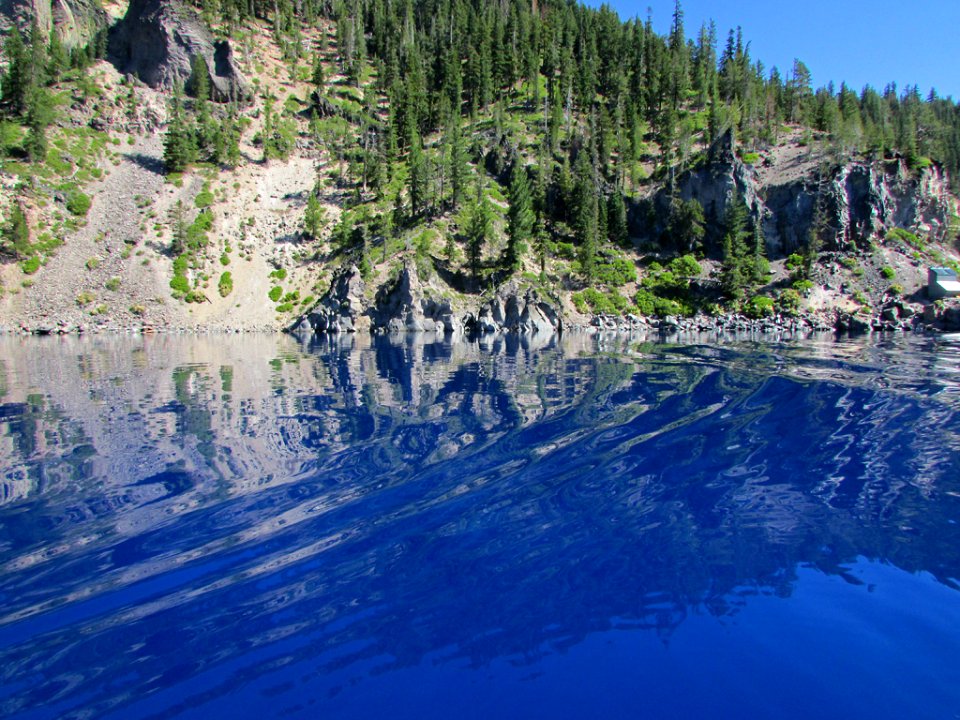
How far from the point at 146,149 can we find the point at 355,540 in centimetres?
10935

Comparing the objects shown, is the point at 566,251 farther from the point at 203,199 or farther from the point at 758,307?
the point at 203,199

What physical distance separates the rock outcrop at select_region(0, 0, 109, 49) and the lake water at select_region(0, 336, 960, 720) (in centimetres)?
14820

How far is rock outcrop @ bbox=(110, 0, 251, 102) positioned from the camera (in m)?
106

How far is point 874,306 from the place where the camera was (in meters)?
68.8

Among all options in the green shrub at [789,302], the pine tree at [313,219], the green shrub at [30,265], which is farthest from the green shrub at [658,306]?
the green shrub at [30,265]

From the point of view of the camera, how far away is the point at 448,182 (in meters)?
88.9

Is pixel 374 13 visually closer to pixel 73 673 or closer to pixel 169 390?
pixel 169 390

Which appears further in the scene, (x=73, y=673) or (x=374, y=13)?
(x=374, y=13)

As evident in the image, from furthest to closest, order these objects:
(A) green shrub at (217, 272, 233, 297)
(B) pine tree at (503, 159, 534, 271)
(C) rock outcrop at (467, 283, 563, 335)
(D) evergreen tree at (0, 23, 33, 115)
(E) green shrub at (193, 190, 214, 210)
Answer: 1. (D) evergreen tree at (0, 23, 33, 115)
2. (E) green shrub at (193, 190, 214, 210)
3. (B) pine tree at (503, 159, 534, 271)
4. (A) green shrub at (217, 272, 233, 297)
5. (C) rock outcrop at (467, 283, 563, 335)

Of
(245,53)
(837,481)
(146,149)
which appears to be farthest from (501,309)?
(245,53)

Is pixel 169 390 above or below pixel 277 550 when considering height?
above

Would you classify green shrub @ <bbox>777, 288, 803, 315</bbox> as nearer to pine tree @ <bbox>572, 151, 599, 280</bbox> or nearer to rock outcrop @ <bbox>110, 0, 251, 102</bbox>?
pine tree @ <bbox>572, 151, 599, 280</bbox>

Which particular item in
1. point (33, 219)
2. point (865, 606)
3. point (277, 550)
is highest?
point (33, 219)

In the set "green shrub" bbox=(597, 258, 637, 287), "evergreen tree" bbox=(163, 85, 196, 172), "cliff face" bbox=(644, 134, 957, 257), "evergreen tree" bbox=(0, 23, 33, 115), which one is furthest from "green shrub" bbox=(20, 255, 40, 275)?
"cliff face" bbox=(644, 134, 957, 257)
